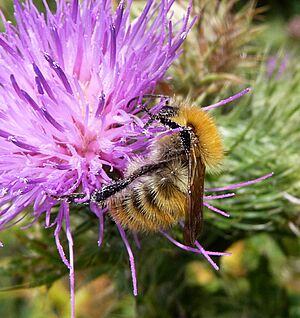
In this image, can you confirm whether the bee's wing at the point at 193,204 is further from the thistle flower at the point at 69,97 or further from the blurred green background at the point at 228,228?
the blurred green background at the point at 228,228

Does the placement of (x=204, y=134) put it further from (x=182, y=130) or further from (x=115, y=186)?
(x=115, y=186)

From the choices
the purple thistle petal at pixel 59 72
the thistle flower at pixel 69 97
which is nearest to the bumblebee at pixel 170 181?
the thistle flower at pixel 69 97

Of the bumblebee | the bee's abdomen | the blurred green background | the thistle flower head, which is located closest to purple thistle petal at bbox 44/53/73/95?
the thistle flower head

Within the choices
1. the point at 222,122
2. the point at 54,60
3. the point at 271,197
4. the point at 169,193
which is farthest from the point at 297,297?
the point at 54,60

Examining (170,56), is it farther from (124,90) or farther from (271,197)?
(271,197)

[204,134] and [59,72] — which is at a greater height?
[59,72]

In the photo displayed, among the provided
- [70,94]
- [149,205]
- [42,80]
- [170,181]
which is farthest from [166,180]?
[42,80]
